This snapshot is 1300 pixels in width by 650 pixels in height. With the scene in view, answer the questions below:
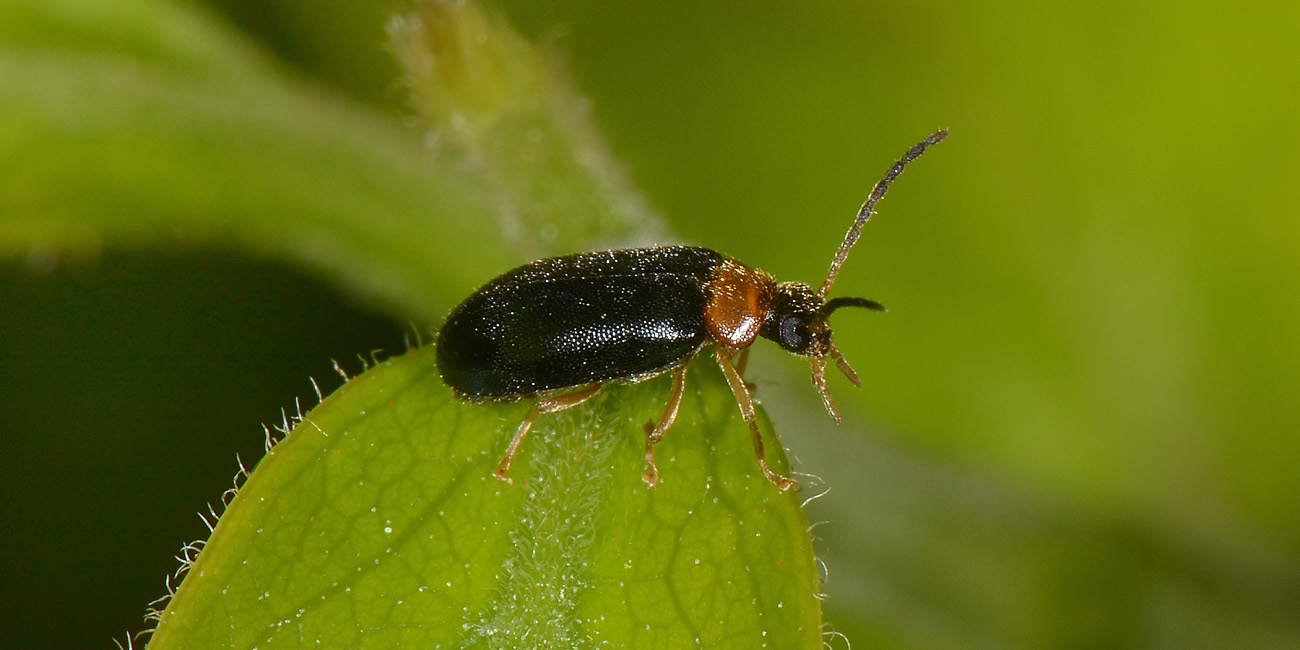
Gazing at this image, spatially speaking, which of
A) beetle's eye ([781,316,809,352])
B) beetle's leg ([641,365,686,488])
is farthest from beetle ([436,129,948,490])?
beetle's leg ([641,365,686,488])

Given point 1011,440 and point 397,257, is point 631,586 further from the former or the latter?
point 1011,440

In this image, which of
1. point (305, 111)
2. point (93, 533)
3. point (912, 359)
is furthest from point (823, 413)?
point (93, 533)

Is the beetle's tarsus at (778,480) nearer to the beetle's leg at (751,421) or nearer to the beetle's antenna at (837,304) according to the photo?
the beetle's leg at (751,421)

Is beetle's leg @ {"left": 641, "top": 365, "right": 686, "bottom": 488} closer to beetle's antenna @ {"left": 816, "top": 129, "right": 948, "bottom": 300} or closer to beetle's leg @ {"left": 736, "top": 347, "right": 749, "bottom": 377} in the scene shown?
beetle's leg @ {"left": 736, "top": 347, "right": 749, "bottom": 377}

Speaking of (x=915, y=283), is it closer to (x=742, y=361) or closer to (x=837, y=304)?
(x=837, y=304)

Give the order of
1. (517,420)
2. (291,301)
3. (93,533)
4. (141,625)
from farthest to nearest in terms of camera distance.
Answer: (291,301) → (93,533) → (141,625) → (517,420)

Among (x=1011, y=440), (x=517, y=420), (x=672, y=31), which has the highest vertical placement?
(x=672, y=31)
